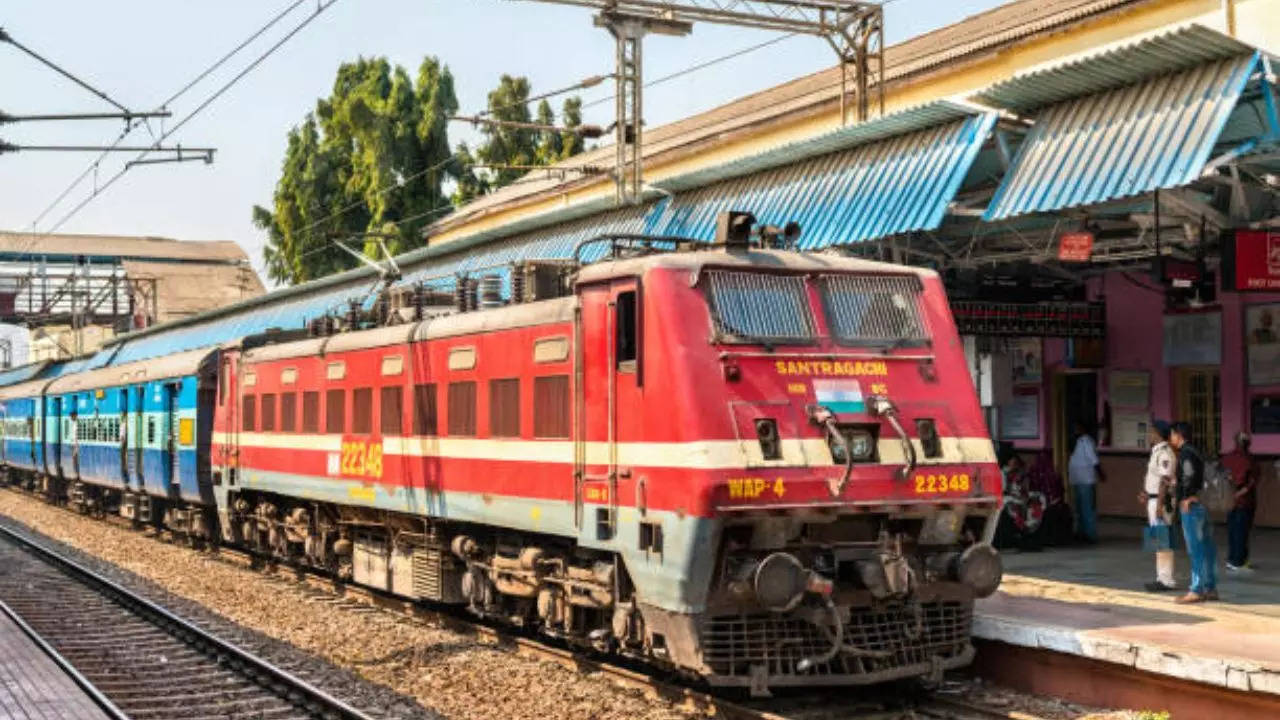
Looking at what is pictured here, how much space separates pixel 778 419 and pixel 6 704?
6.23 m

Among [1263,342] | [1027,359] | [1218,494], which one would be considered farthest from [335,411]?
[1263,342]

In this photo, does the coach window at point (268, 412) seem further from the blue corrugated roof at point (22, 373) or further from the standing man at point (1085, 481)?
the blue corrugated roof at point (22, 373)

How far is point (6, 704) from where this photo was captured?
34.8ft

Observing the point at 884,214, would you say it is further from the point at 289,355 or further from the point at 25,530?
the point at 25,530

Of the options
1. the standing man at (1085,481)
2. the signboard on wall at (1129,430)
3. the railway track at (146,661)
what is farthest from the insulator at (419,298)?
the signboard on wall at (1129,430)

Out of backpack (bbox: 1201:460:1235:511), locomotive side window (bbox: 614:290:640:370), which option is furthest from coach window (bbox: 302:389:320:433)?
backpack (bbox: 1201:460:1235:511)

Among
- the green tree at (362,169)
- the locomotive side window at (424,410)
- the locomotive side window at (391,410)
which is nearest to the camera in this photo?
the locomotive side window at (424,410)

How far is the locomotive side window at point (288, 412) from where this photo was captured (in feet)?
55.9

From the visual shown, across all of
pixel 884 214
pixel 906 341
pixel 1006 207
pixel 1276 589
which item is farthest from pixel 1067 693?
pixel 884 214

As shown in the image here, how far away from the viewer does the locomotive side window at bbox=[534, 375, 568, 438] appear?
11.1 metres

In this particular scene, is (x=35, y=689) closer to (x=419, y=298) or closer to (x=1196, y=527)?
(x=419, y=298)

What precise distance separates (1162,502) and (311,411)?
372 inches

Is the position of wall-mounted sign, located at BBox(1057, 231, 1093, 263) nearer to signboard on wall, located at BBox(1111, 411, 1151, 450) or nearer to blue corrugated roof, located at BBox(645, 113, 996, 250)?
blue corrugated roof, located at BBox(645, 113, 996, 250)

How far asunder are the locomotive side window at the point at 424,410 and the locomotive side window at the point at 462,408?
0.41 m
